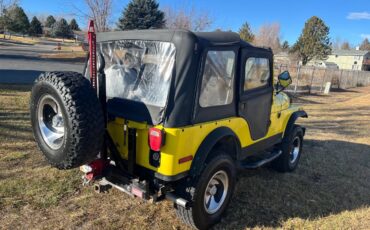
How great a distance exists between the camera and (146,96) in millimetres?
3260

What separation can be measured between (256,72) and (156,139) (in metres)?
1.89

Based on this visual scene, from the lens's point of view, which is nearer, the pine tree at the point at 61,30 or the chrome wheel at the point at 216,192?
the chrome wheel at the point at 216,192

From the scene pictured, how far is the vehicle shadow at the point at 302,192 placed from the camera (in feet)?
13.3

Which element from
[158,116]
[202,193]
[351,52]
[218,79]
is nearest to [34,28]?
[218,79]

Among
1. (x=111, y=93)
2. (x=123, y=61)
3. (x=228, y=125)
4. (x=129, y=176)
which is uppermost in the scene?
(x=123, y=61)

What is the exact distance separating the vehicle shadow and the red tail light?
1.41 meters

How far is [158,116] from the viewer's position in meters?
3.06

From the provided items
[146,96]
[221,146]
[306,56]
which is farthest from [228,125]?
[306,56]

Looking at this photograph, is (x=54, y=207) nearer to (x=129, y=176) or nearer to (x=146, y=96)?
(x=129, y=176)

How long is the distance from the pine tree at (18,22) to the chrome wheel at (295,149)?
57.7 m

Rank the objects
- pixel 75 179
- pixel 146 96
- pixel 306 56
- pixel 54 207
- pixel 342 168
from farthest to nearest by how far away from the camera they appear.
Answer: pixel 306 56 < pixel 342 168 < pixel 75 179 < pixel 54 207 < pixel 146 96

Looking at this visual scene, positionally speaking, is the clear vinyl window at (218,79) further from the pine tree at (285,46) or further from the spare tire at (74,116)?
the pine tree at (285,46)

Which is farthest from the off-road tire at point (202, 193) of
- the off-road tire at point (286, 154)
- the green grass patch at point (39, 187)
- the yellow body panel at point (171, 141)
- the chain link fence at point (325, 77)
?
the chain link fence at point (325, 77)

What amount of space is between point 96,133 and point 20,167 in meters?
2.64
